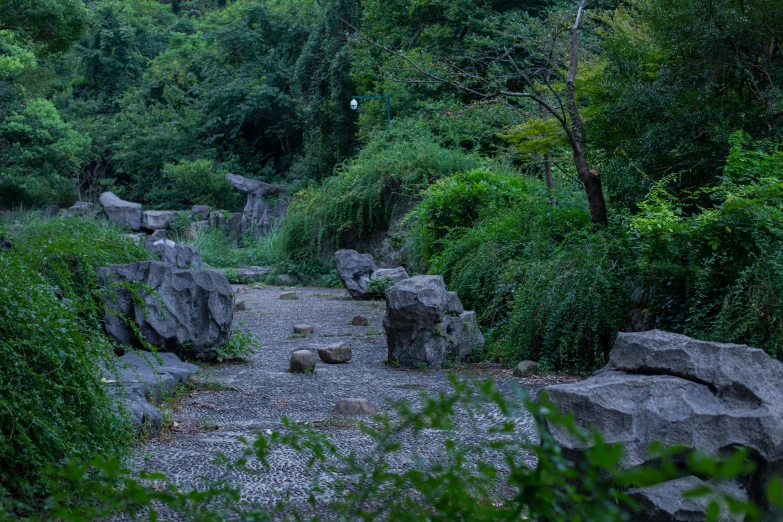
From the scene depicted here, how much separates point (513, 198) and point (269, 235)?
1143 cm

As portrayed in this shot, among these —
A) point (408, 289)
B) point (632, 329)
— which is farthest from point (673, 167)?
point (408, 289)

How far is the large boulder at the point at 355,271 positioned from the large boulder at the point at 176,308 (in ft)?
22.5

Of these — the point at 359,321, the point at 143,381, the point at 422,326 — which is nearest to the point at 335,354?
the point at 422,326

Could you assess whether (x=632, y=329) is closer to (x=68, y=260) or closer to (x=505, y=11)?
(x=68, y=260)

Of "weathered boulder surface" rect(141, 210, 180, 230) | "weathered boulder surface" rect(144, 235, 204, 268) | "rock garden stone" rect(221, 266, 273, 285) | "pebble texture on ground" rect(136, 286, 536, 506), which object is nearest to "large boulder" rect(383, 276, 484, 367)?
"pebble texture on ground" rect(136, 286, 536, 506)

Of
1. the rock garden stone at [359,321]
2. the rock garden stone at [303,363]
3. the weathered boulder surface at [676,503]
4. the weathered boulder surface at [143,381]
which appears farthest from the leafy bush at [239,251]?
the weathered boulder surface at [676,503]

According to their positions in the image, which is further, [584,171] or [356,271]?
[356,271]

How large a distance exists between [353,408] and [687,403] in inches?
97.6

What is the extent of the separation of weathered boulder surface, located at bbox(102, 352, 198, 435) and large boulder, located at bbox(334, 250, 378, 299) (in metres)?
7.62

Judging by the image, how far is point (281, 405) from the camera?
5.42m

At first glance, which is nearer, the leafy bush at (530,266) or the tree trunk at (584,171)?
the leafy bush at (530,266)

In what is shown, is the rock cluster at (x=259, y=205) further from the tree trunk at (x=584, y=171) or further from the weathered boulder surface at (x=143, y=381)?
the weathered boulder surface at (x=143, y=381)

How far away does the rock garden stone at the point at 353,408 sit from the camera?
498 cm

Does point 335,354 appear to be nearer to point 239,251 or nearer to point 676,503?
point 676,503
